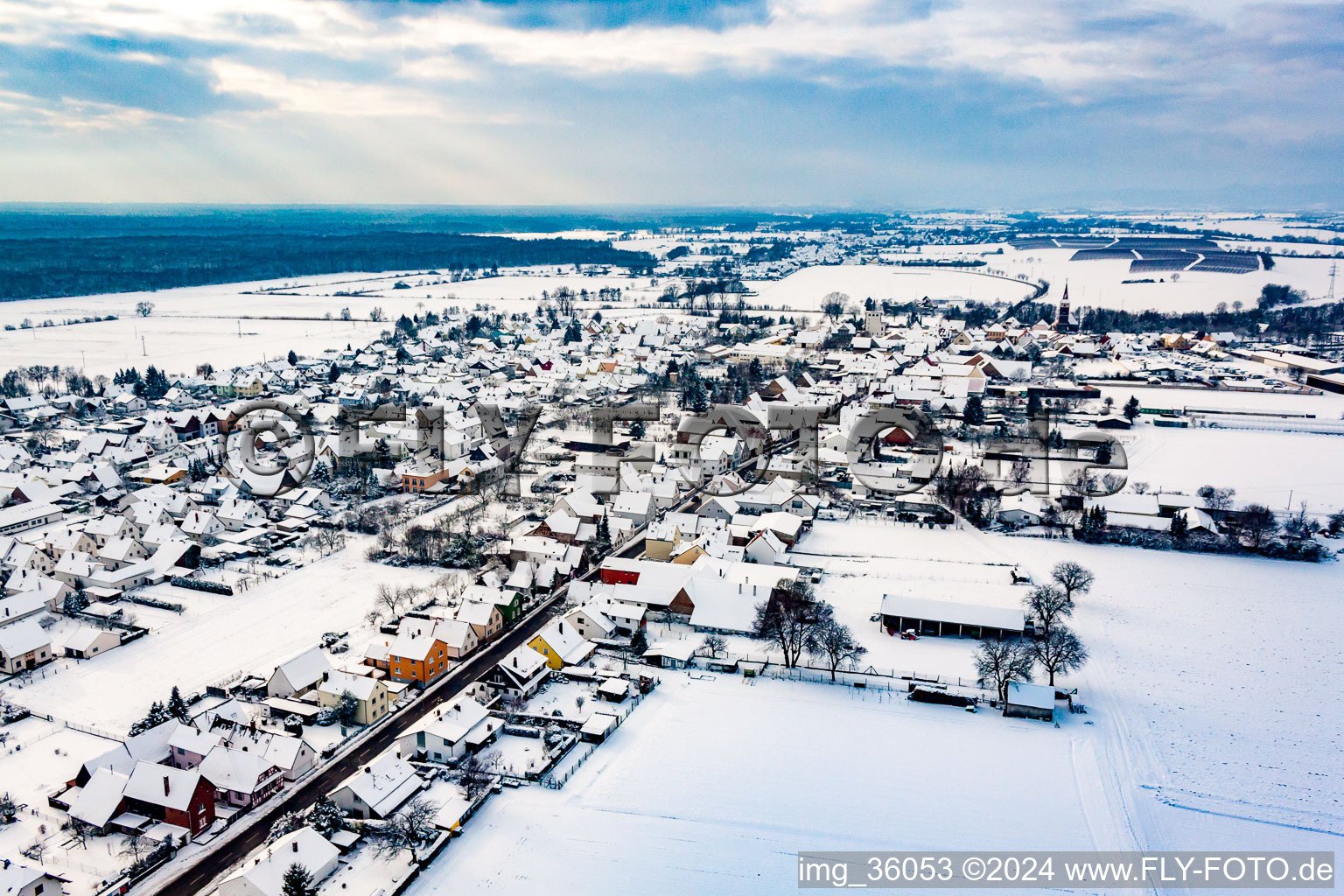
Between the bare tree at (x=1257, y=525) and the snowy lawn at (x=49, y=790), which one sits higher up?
the bare tree at (x=1257, y=525)

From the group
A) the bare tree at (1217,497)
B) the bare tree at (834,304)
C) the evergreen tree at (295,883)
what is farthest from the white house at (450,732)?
the bare tree at (834,304)

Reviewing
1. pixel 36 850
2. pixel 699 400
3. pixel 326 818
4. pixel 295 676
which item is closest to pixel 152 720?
pixel 295 676

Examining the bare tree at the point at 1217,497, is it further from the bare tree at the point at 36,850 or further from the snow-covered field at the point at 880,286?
the snow-covered field at the point at 880,286

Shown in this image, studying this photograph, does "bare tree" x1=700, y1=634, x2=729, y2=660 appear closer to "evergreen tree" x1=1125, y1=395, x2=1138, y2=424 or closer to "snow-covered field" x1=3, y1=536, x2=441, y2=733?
"snow-covered field" x1=3, y1=536, x2=441, y2=733

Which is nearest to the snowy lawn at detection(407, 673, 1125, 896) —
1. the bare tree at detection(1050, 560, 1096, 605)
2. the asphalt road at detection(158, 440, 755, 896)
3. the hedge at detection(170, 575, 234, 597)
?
the asphalt road at detection(158, 440, 755, 896)

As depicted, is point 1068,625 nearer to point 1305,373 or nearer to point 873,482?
point 873,482

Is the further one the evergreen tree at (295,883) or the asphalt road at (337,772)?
the asphalt road at (337,772)

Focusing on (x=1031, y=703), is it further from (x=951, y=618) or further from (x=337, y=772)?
(x=337, y=772)
